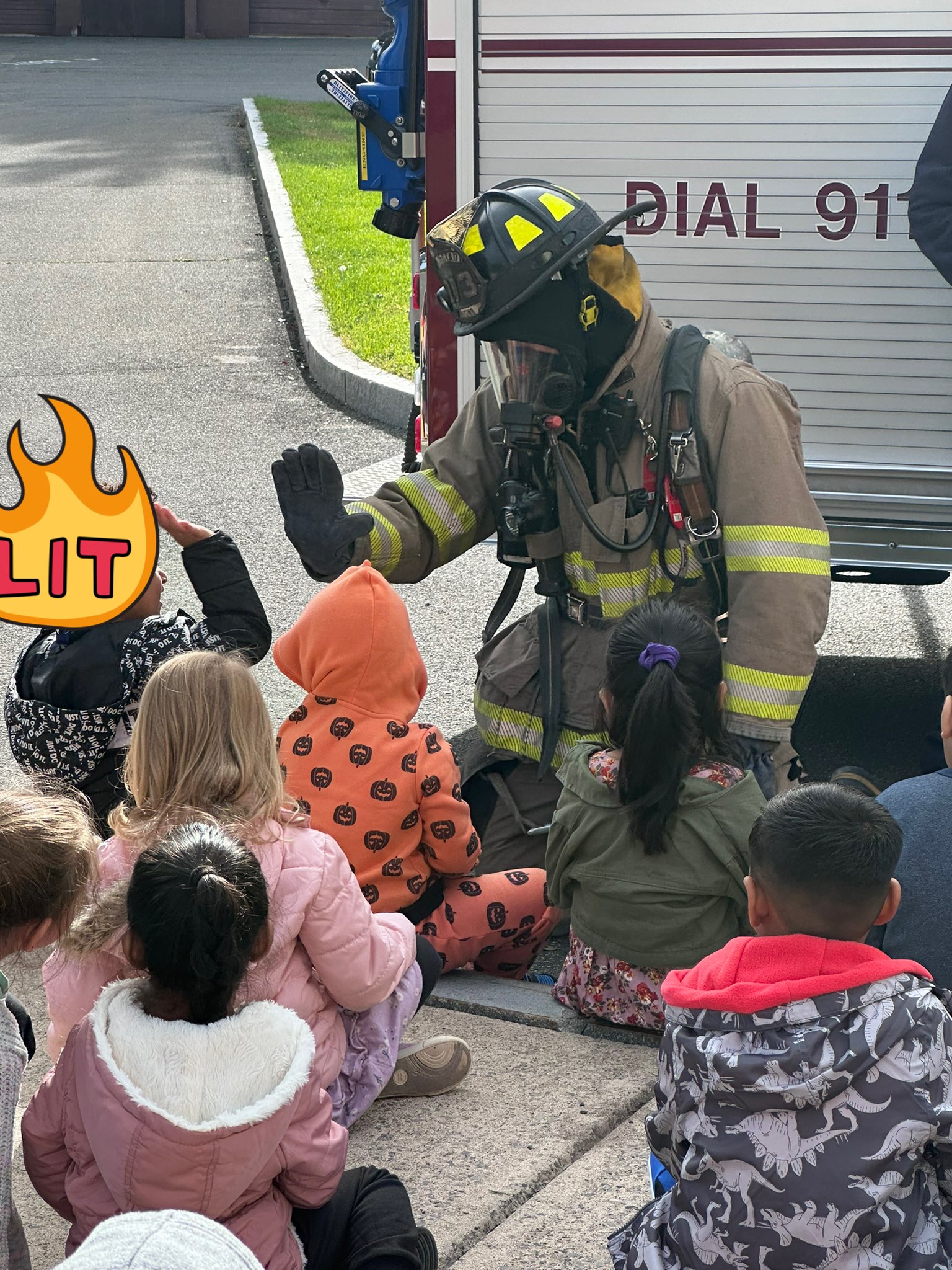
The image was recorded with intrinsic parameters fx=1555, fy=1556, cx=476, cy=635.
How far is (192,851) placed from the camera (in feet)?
7.23

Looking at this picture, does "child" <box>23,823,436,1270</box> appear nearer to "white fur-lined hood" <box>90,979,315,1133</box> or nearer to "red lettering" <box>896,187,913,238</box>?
"white fur-lined hood" <box>90,979,315,1133</box>

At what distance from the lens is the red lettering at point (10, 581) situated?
2.83m

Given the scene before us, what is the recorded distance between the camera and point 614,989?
10.7 ft

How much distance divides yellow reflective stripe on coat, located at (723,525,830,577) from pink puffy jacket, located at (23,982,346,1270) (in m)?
1.76

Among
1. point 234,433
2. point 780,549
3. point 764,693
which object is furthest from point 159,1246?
point 234,433

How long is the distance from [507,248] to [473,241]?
96mm

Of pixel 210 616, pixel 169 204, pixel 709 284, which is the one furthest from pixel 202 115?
pixel 210 616

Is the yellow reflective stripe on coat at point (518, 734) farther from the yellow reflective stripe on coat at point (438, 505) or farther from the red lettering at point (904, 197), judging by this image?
the red lettering at point (904, 197)

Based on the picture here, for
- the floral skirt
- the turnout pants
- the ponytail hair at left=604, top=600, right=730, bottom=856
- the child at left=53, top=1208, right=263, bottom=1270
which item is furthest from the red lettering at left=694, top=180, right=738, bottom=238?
the child at left=53, top=1208, right=263, bottom=1270

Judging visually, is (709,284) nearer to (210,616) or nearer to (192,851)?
(210,616)

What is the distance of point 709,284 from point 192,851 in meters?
2.96

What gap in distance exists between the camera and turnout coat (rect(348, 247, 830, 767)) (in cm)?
355

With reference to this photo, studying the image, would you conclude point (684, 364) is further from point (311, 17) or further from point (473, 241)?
point (311, 17)

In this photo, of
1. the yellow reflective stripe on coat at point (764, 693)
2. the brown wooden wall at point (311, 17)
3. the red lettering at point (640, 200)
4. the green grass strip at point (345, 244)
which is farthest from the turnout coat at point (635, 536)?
the brown wooden wall at point (311, 17)
